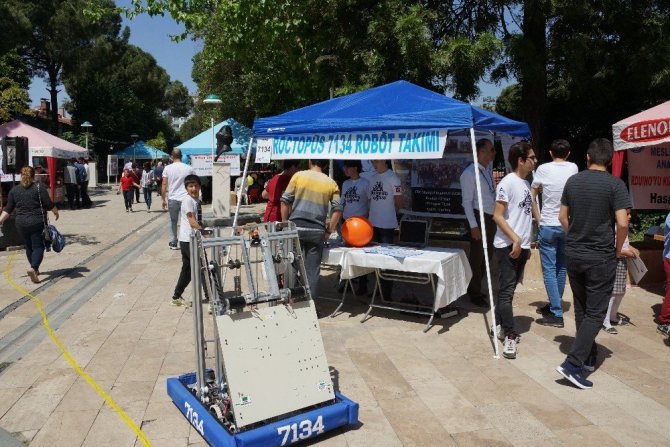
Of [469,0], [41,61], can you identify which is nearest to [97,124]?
[41,61]

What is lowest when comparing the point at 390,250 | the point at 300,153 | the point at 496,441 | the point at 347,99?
the point at 496,441

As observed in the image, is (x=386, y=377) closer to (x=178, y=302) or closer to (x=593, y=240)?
(x=593, y=240)

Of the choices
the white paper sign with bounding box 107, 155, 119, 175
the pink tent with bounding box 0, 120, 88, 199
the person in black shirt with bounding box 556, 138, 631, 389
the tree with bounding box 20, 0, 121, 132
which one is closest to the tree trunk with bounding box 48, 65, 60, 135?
the tree with bounding box 20, 0, 121, 132

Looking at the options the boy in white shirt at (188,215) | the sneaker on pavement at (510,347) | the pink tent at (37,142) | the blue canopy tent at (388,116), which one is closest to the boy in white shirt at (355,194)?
the blue canopy tent at (388,116)

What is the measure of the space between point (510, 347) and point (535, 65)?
6.84 metres

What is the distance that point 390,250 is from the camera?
638 cm

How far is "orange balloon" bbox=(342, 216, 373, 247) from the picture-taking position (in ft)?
21.2

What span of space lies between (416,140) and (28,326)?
179 inches

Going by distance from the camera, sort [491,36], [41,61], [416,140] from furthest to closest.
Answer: [41,61] < [491,36] < [416,140]

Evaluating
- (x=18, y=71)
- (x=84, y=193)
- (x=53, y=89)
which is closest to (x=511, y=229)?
(x=84, y=193)

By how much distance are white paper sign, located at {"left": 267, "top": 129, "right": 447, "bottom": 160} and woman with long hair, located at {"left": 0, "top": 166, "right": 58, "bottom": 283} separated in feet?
12.3

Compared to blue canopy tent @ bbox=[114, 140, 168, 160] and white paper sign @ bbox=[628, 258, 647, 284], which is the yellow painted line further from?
blue canopy tent @ bbox=[114, 140, 168, 160]

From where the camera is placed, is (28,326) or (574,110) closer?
(28,326)

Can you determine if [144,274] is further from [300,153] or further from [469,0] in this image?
[469,0]
